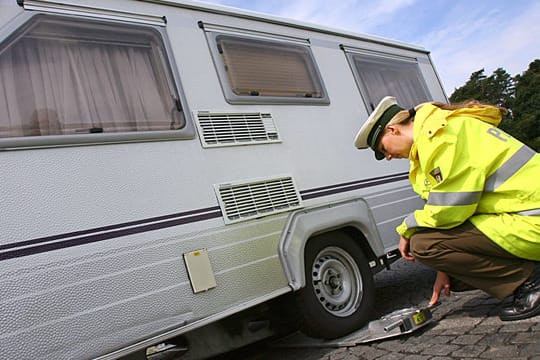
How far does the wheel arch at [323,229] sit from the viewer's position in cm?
348

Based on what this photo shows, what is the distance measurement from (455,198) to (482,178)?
7.1 inches

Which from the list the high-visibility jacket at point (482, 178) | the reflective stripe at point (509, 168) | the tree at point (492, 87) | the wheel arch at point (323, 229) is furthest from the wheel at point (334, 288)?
the tree at point (492, 87)

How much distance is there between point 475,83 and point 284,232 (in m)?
33.2

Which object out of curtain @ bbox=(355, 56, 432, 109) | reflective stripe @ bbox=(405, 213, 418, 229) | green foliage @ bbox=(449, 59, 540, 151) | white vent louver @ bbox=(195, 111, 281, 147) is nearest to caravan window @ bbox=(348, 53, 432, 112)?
curtain @ bbox=(355, 56, 432, 109)

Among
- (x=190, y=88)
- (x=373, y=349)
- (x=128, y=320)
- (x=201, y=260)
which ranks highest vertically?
(x=190, y=88)

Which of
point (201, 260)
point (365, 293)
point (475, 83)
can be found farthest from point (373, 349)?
point (475, 83)

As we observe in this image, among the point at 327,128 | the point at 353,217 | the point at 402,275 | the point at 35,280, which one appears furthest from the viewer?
the point at 402,275

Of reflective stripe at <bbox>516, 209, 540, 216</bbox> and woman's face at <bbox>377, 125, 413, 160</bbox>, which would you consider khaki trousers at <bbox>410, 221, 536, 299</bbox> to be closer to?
reflective stripe at <bbox>516, 209, 540, 216</bbox>

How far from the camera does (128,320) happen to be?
2.73 metres

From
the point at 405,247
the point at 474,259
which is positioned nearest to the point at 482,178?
the point at 474,259

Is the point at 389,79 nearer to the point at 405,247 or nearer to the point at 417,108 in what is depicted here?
the point at 417,108

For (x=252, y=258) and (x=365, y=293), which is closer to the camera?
(x=252, y=258)

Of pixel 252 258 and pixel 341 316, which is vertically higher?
pixel 252 258

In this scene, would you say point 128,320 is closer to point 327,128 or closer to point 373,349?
point 373,349
